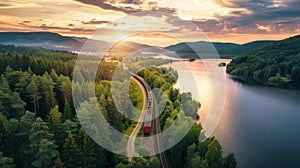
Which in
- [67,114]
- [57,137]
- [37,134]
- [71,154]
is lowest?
[71,154]

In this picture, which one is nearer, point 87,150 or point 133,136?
point 87,150

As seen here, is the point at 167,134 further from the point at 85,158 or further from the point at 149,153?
the point at 85,158

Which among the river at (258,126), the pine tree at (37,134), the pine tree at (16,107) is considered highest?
the pine tree at (16,107)

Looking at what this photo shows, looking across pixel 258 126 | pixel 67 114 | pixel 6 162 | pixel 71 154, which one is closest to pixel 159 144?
pixel 71 154

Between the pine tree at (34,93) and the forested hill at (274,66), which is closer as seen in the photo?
the pine tree at (34,93)

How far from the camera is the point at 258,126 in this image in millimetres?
20422

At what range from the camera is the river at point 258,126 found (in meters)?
15.6

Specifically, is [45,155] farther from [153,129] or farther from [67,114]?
[153,129]

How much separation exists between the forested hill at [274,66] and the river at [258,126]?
40.5ft

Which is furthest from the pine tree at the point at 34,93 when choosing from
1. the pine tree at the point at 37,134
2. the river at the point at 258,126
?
the river at the point at 258,126

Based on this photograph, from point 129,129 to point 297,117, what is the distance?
14.3 meters

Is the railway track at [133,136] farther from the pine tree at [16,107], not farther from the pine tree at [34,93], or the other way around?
the pine tree at [16,107]

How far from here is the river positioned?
51.2 ft

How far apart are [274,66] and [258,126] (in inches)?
1320
